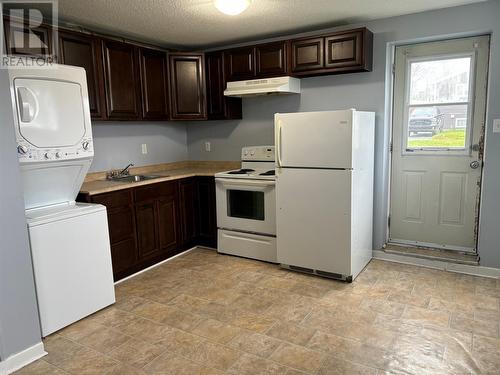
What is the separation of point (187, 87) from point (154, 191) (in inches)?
51.9

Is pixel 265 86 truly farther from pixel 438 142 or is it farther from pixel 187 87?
pixel 438 142

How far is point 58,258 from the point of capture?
2.49 meters

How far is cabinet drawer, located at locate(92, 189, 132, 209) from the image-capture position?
10.1 feet

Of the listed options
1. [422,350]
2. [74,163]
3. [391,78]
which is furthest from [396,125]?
[74,163]

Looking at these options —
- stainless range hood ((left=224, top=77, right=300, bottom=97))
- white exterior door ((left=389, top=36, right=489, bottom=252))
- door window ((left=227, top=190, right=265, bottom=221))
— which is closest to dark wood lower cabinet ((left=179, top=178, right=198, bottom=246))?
door window ((left=227, top=190, right=265, bottom=221))

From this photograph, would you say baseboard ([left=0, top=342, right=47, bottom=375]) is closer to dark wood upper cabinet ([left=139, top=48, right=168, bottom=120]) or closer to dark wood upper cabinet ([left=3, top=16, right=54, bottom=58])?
dark wood upper cabinet ([left=3, top=16, right=54, bottom=58])

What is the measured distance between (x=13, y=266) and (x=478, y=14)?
3939 mm

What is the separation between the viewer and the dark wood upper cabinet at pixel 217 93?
13.6 feet

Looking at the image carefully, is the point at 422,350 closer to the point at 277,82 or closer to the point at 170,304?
the point at 170,304

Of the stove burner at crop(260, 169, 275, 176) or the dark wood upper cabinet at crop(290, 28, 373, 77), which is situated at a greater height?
the dark wood upper cabinet at crop(290, 28, 373, 77)

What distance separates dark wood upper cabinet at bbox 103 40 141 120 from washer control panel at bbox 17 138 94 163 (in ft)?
2.84

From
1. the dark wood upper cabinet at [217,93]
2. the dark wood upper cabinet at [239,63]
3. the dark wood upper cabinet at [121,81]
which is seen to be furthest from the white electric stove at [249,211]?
the dark wood upper cabinet at [121,81]

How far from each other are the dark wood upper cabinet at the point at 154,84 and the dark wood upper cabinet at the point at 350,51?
5.82 ft

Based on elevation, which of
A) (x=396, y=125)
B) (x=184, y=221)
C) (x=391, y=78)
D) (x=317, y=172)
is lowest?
(x=184, y=221)
